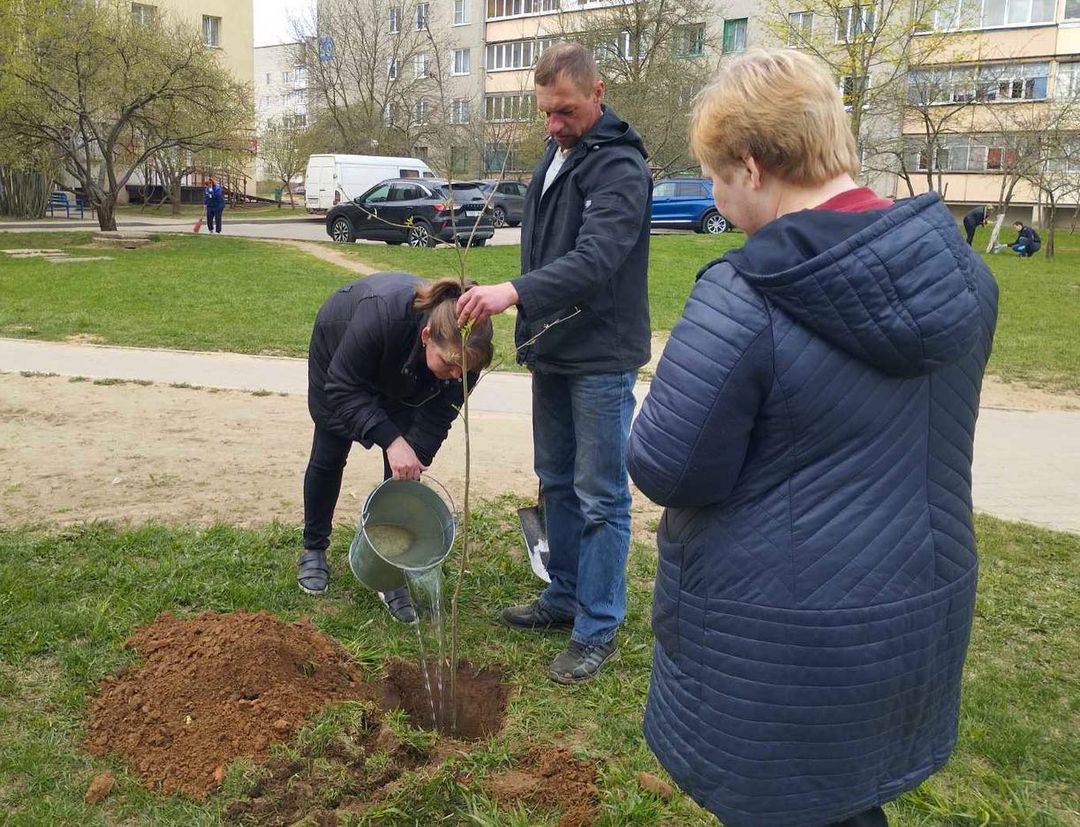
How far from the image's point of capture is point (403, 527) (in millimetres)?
3471

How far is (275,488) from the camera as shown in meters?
5.20

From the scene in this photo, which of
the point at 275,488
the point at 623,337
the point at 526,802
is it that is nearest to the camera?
the point at 526,802

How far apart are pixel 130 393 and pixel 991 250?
22.2 m

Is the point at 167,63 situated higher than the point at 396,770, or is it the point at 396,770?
the point at 167,63

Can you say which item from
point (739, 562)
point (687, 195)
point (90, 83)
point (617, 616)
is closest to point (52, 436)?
point (617, 616)

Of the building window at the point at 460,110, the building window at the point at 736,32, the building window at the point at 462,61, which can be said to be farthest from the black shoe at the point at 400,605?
the building window at the point at 462,61

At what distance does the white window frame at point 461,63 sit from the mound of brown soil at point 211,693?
55867 mm

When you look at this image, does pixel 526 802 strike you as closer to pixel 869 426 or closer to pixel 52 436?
pixel 869 426

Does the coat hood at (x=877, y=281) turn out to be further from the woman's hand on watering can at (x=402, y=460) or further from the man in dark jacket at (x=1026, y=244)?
the man in dark jacket at (x=1026, y=244)

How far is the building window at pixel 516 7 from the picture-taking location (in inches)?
2056

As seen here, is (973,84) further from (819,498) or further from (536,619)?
(819,498)

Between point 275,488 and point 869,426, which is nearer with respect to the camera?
point 869,426

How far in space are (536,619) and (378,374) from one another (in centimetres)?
106

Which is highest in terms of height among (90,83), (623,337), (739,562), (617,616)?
(90,83)
